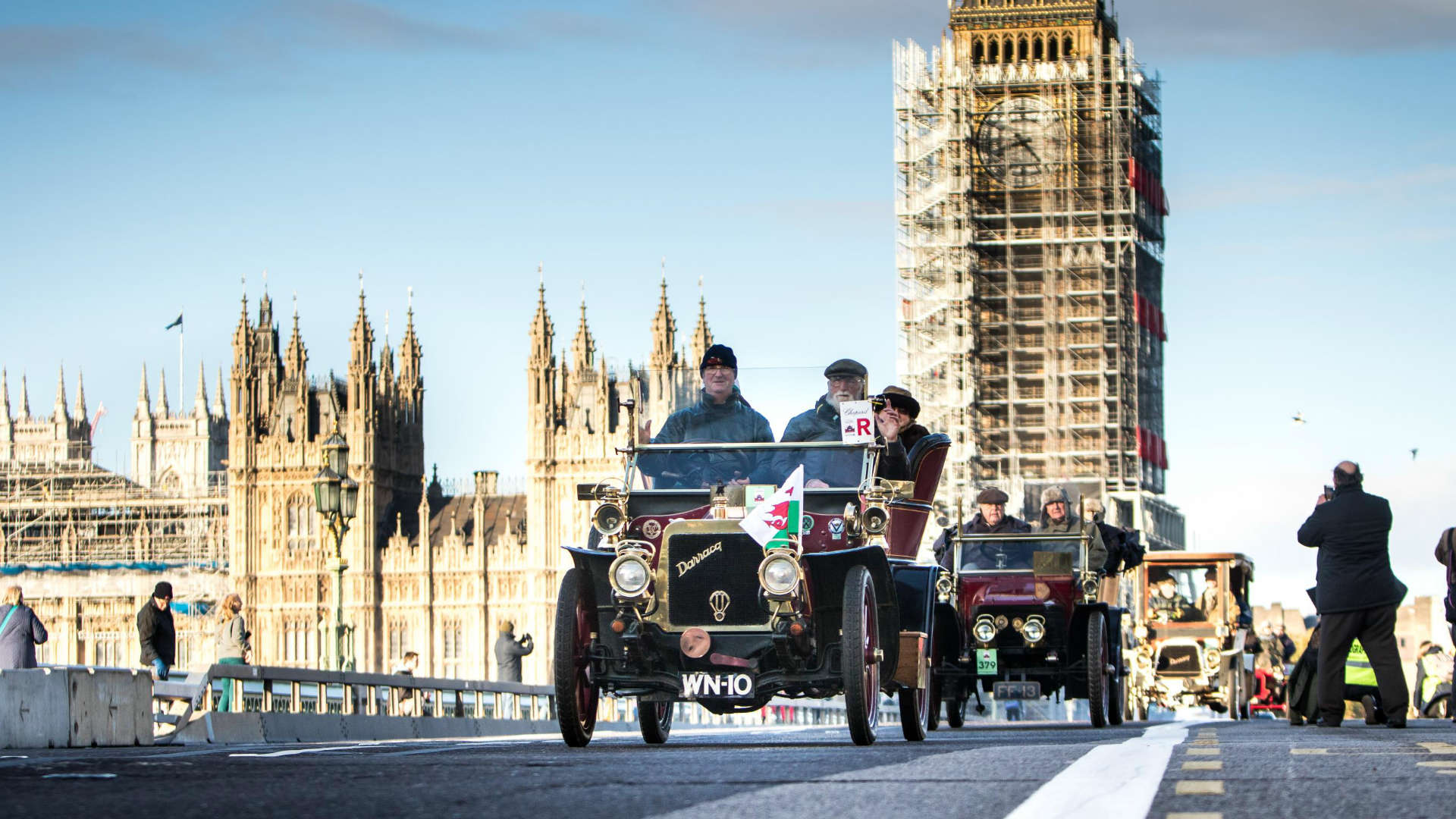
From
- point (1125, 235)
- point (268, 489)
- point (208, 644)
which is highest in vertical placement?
point (1125, 235)

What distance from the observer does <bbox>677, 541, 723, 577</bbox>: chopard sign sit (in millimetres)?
10344

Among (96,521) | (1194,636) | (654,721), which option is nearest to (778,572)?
(654,721)

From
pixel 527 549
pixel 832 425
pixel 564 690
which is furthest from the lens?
pixel 527 549

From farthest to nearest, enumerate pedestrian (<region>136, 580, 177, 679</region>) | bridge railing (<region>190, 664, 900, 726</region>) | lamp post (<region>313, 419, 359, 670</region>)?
lamp post (<region>313, 419, 359, 670</region>)
pedestrian (<region>136, 580, 177, 679</region>)
bridge railing (<region>190, 664, 900, 726</region>)

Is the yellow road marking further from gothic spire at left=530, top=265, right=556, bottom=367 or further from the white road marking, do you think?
gothic spire at left=530, top=265, right=556, bottom=367

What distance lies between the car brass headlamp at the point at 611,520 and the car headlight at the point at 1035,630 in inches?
254

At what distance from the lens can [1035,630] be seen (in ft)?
54.4

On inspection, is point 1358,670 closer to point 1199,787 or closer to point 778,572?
point 778,572

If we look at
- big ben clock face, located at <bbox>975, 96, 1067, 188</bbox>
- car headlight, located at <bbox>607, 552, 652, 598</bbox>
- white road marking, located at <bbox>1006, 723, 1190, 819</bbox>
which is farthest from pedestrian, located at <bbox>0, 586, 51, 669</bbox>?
big ben clock face, located at <bbox>975, 96, 1067, 188</bbox>

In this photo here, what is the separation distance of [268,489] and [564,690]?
256ft

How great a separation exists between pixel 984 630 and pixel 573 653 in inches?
264

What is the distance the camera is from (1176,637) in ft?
84.5

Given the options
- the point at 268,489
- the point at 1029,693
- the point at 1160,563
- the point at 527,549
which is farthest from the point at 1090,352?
the point at 1029,693

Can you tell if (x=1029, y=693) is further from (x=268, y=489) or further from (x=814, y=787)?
(x=268, y=489)
